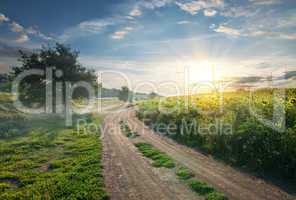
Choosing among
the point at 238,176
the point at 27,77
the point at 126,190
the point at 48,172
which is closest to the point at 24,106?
the point at 27,77

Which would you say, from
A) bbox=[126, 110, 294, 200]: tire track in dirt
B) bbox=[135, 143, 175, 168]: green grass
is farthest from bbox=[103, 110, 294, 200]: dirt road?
bbox=[135, 143, 175, 168]: green grass

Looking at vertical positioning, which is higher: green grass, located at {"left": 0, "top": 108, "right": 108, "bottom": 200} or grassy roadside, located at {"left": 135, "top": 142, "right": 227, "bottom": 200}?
grassy roadside, located at {"left": 135, "top": 142, "right": 227, "bottom": 200}

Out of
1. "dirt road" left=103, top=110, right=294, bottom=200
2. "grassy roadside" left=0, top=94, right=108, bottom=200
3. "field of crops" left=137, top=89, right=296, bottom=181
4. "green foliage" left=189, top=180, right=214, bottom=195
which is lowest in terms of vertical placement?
"grassy roadside" left=0, top=94, right=108, bottom=200

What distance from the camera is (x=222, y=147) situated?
15766 mm

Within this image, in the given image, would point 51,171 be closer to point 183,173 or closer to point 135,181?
point 135,181

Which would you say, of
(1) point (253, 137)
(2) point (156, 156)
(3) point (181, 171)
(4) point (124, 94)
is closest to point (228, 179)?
(3) point (181, 171)

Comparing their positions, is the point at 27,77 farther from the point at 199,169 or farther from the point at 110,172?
the point at 199,169

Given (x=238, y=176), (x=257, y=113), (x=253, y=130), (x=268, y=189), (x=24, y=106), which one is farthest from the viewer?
(x=24, y=106)

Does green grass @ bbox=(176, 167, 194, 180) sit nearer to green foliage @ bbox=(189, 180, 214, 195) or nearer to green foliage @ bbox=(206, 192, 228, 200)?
green foliage @ bbox=(189, 180, 214, 195)

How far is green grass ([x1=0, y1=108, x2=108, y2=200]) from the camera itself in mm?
9688

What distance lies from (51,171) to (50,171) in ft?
0.27

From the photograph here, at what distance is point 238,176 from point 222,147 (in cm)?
453

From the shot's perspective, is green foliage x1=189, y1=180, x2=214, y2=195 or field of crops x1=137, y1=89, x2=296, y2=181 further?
field of crops x1=137, y1=89, x2=296, y2=181

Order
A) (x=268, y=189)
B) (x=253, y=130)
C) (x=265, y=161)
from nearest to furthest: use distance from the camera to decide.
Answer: (x=268, y=189) < (x=265, y=161) < (x=253, y=130)
